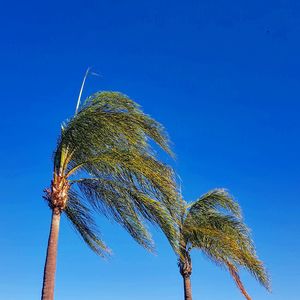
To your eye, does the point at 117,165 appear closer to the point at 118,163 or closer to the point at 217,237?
the point at 118,163

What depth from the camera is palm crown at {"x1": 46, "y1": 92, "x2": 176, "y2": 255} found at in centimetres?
1086

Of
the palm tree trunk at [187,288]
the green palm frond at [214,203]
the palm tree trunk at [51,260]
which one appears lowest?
the palm tree trunk at [51,260]

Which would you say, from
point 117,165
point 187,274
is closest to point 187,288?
point 187,274

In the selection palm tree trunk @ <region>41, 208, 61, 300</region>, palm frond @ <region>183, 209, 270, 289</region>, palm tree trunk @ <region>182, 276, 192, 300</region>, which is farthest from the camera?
palm tree trunk @ <region>182, 276, 192, 300</region>

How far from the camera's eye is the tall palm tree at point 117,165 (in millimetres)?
10828

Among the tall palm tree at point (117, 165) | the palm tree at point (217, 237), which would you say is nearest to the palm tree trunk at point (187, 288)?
the palm tree at point (217, 237)

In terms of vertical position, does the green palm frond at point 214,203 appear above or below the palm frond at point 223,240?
above

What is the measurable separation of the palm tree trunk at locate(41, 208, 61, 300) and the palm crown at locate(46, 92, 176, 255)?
28cm

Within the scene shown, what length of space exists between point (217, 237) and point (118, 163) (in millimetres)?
5045

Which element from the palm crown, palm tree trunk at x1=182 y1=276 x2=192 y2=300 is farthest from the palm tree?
the palm crown

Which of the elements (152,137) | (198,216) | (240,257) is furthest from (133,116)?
(198,216)

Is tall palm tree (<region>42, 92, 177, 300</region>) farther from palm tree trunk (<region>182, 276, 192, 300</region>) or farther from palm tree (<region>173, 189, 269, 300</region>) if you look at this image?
palm tree trunk (<region>182, 276, 192, 300</region>)

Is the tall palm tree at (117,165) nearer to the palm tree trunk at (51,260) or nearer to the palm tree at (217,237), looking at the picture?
the palm tree trunk at (51,260)

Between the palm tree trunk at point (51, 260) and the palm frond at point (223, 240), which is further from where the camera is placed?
the palm frond at point (223, 240)
